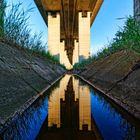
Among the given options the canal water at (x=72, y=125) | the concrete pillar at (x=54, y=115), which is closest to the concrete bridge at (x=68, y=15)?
the concrete pillar at (x=54, y=115)

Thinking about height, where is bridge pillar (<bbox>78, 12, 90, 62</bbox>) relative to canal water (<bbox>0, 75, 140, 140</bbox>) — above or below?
above

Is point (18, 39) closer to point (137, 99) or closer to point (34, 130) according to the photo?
point (137, 99)

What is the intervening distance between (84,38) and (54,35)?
2.74 metres

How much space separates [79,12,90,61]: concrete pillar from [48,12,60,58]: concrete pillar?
2046mm

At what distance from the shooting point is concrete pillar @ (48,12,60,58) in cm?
3102

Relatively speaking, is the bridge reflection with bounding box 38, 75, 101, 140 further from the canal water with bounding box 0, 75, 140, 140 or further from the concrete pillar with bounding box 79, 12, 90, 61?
the concrete pillar with bounding box 79, 12, 90, 61

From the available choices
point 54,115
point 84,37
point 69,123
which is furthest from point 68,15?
point 69,123

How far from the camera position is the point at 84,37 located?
3186cm

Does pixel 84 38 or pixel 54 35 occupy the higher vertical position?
pixel 54 35

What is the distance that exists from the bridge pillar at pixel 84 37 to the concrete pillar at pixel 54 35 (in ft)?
6.71

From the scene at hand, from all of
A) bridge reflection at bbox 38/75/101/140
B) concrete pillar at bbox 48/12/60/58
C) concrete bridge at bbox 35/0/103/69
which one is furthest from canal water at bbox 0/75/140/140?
concrete pillar at bbox 48/12/60/58

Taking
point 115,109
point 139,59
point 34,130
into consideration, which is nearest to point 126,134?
point 34,130

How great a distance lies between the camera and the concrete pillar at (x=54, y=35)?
3102 cm

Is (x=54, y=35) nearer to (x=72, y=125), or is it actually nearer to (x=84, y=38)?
(x=84, y=38)
